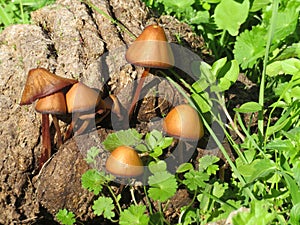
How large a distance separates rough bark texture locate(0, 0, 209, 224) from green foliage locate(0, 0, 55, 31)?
0.81 m

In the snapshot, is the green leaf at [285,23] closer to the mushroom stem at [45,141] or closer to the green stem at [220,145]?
the green stem at [220,145]

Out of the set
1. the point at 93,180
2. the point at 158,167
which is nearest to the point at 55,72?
the point at 93,180

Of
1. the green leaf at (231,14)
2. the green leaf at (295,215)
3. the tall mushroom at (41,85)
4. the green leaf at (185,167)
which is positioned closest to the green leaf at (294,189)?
the green leaf at (295,215)

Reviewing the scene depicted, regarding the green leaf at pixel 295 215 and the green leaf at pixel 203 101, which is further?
the green leaf at pixel 203 101

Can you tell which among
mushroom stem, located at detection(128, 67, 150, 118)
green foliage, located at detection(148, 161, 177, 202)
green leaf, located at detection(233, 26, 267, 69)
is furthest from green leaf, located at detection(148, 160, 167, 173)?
green leaf, located at detection(233, 26, 267, 69)

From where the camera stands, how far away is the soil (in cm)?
262

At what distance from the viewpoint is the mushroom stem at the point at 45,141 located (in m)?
2.51

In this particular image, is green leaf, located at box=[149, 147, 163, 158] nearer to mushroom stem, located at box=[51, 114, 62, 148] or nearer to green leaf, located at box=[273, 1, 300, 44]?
mushroom stem, located at box=[51, 114, 62, 148]

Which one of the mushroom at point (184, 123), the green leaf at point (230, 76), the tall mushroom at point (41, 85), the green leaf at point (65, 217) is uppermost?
the tall mushroom at point (41, 85)

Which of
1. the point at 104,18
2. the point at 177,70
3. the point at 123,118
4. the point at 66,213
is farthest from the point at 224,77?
the point at 66,213

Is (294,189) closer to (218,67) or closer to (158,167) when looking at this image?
(158,167)

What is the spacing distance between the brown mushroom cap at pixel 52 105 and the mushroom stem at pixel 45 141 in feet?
0.46

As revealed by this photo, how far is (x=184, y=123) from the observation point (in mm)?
2506

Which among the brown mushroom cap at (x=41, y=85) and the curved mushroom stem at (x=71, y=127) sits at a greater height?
the brown mushroom cap at (x=41, y=85)
